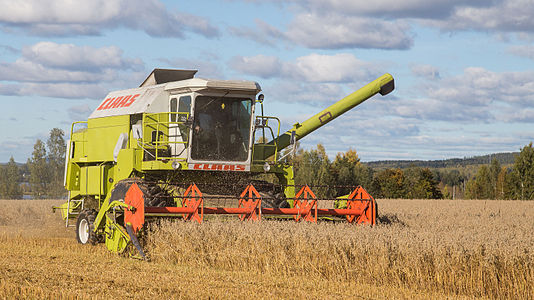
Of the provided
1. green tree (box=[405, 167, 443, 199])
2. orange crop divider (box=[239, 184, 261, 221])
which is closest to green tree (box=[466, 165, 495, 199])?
green tree (box=[405, 167, 443, 199])

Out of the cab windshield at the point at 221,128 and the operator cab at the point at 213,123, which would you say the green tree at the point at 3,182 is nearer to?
the operator cab at the point at 213,123

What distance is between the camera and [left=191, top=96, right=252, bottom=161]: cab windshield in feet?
34.8

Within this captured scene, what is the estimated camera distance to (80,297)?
5.91 meters

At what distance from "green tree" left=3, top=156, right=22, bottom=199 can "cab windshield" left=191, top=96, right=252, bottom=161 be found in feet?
190

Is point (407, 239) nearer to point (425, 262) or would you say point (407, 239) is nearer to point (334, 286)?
point (425, 262)

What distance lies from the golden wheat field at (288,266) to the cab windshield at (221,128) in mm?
2048

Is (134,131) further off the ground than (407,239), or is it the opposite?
(134,131)

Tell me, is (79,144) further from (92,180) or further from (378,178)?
(378,178)

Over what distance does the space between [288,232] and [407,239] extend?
1.56 metres

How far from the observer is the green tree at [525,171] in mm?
46375

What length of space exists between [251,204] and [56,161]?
1948 inches

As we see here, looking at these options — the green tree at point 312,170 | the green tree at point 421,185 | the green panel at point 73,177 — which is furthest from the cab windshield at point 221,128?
the green tree at point 421,185

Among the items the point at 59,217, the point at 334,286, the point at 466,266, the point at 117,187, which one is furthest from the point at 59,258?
the point at 59,217

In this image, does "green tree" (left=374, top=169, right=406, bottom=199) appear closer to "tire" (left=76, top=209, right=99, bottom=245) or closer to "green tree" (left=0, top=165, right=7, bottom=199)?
"green tree" (left=0, top=165, right=7, bottom=199)
